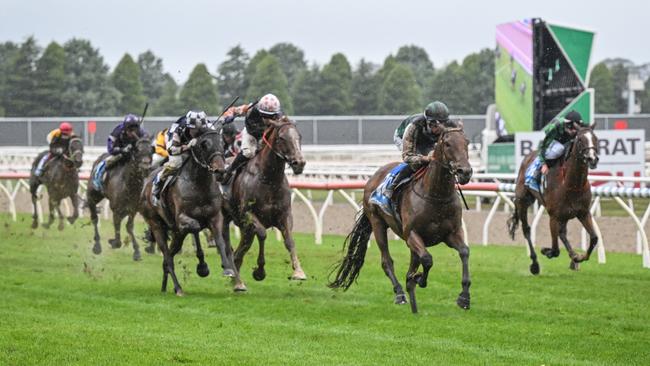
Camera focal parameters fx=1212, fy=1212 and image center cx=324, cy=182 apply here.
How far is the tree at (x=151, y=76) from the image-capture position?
54188mm

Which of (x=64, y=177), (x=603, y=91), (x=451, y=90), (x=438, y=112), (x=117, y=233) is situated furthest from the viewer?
(x=603, y=91)

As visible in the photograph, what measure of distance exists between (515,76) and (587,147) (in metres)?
12.4

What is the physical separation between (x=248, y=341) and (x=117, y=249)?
8917 mm

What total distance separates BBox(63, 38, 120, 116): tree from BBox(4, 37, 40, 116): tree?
1564 mm

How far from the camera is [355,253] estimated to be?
10719 millimetres

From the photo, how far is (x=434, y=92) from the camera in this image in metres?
44.9

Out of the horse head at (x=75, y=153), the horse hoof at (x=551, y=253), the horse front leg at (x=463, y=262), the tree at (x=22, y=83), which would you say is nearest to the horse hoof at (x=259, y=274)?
the horse front leg at (x=463, y=262)

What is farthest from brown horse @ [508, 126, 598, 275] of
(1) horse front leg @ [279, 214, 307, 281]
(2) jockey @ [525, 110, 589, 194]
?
(1) horse front leg @ [279, 214, 307, 281]

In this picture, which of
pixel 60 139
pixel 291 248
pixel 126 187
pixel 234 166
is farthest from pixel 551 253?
pixel 60 139

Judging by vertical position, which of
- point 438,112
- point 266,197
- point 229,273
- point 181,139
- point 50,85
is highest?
point 50,85

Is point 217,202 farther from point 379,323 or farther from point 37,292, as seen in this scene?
point 379,323

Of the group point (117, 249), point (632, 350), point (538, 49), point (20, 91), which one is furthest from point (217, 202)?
point (20, 91)

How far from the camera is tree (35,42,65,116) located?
132ft

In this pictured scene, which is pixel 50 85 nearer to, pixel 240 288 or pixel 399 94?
pixel 399 94
